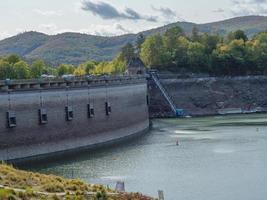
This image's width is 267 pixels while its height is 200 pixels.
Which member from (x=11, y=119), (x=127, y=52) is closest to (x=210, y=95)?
(x=127, y=52)

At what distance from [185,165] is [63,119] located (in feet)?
59.5

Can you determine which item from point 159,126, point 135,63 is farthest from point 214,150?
point 135,63

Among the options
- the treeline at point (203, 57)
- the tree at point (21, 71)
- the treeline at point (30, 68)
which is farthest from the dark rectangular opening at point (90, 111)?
the treeline at point (203, 57)

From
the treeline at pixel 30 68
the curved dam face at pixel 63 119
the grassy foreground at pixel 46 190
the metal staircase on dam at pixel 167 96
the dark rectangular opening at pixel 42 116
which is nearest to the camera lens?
the grassy foreground at pixel 46 190

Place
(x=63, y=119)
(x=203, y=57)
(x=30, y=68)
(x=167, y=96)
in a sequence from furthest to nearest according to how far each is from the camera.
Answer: (x=203, y=57)
(x=30, y=68)
(x=167, y=96)
(x=63, y=119)

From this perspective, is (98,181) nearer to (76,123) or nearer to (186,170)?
(186,170)

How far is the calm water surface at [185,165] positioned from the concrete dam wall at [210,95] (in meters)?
41.7

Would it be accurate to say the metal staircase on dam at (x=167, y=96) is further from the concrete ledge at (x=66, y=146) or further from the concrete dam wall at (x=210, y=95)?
the concrete ledge at (x=66, y=146)

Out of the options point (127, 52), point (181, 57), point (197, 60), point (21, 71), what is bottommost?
point (21, 71)

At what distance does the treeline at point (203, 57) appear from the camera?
163250 millimetres

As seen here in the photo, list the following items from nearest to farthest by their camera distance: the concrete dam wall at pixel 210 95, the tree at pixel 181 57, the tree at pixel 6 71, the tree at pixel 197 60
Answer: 1. the tree at pixel 6 71
2. the concrete dam wall at pixel 210 95
3. the tree at pixel 197 60
4. the tree at pixel 181 57

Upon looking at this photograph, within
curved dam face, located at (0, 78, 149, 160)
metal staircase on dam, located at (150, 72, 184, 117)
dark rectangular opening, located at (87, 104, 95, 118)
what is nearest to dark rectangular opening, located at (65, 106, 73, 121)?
curved dam face, located at (0, 78, 149, 160)

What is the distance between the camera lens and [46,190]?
2812 centimetres

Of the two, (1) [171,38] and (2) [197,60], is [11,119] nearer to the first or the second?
(2) [197,60]
